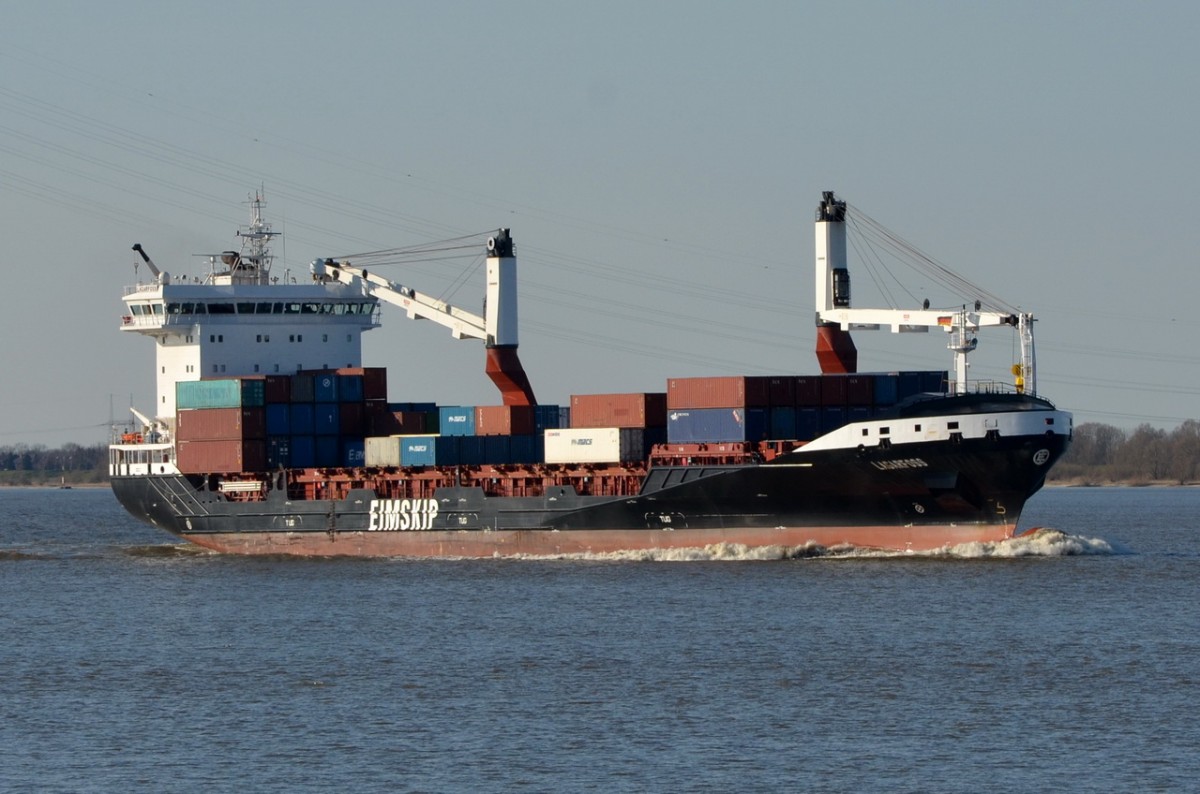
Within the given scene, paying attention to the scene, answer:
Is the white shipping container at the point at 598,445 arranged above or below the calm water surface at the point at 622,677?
above

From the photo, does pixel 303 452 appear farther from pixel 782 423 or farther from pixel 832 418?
pixel 832 418

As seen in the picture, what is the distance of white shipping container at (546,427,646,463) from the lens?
54.9 m

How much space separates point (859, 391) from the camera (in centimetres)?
5344

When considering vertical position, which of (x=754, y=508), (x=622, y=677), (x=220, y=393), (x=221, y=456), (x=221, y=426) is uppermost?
(x=220, y=393)

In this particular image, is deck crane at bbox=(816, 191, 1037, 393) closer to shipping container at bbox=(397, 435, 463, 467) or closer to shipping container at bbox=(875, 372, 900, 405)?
shipping container at bbox=(875, 372, 900, 405)

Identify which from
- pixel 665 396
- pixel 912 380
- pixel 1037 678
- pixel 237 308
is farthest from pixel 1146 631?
pixel 237 308

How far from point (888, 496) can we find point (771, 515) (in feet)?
11.0

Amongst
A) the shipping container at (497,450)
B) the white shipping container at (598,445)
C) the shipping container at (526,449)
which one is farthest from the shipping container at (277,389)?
the white shipping container at (598,445)

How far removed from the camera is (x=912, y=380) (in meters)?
54.2

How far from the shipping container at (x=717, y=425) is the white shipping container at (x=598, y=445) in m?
2.16

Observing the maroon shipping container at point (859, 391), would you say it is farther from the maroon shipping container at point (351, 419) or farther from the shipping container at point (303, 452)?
the shipping container at point (303, 452)

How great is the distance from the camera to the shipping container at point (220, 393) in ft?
198

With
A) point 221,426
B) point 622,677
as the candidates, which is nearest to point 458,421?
point 221,426

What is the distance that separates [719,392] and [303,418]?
16155 millimetres
